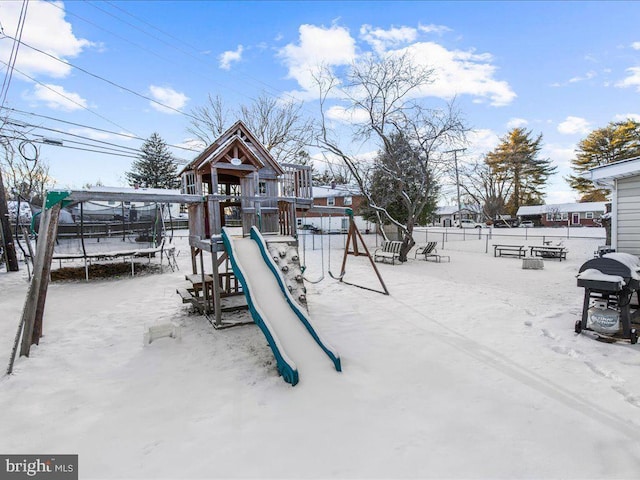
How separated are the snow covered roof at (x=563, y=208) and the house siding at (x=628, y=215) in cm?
4179

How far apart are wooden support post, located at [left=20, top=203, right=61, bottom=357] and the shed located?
993 cm

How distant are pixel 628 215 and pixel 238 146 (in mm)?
8145

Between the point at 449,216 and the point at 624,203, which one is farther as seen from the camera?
the point at 449,216

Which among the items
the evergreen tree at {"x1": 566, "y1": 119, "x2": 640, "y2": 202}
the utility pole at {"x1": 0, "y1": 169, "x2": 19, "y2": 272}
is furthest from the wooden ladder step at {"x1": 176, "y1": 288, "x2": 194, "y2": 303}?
the evergreen tree at {"x1": 566, "y1": 119, "x2": 640, "y2": 202}

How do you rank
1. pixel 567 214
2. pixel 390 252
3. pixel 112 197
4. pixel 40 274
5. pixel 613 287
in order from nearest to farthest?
pixel 40 274 < pixel 613 287 < pixel 112 197 < pixel 390 252 < pixel 567 214

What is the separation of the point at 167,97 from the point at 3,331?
17422 millimetres

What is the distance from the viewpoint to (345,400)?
3.51 m

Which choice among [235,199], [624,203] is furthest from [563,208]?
[235,199]

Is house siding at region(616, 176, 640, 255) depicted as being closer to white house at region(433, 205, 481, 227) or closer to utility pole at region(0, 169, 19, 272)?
utility pole at region(0, 169, 19, 272)

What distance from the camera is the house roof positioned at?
6005 millimetres

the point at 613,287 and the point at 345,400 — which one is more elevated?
the point at 613,287

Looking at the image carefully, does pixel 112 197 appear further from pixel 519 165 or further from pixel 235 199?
pixel 519 165

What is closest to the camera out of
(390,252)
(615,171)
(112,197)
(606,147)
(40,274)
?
(40,274)

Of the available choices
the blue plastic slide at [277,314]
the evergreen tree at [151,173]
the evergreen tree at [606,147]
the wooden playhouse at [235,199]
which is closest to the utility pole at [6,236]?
the wooden playhouse at [235,199]
